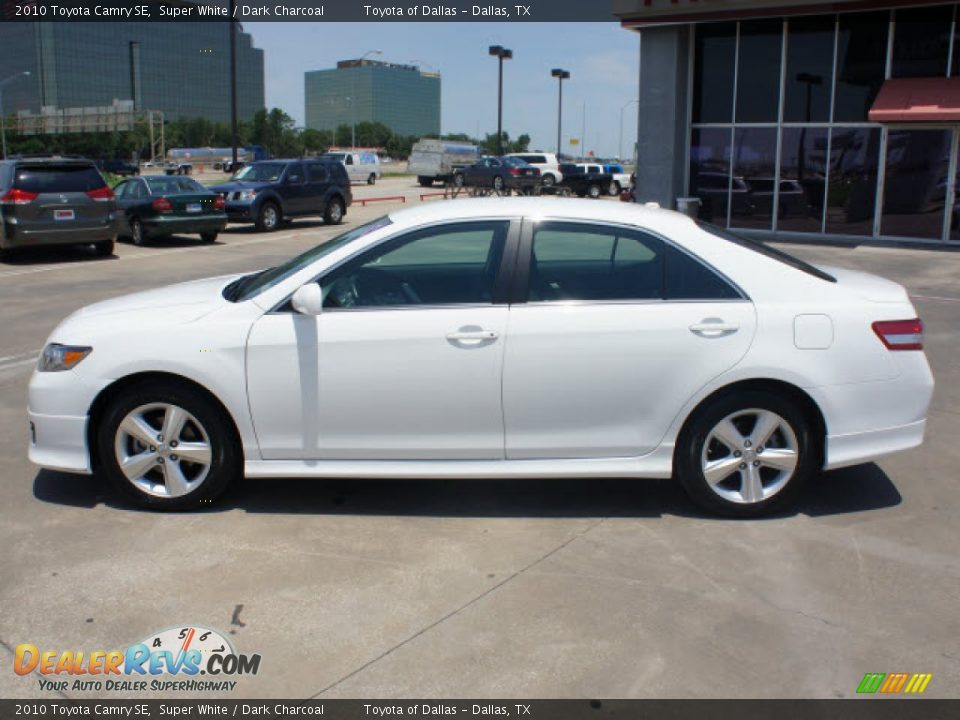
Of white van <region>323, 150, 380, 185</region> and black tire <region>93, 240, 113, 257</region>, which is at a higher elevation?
white van <region>323, 150, 380, 185</region>

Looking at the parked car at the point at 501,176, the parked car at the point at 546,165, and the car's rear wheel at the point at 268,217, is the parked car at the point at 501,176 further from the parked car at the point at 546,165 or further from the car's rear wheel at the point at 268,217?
the car's rear wheel at the point at 268,217

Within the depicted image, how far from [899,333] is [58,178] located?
1462cm

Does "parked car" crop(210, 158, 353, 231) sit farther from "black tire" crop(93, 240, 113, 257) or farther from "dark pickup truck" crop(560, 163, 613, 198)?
"dark pickup truck" crop(560, 163, 613, 198)

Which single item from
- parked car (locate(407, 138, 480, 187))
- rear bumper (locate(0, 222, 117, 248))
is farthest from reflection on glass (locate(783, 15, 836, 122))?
parked car (locate(407, 138, 480, 187))

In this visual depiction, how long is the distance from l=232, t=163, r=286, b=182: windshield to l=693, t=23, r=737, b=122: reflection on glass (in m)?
10.8

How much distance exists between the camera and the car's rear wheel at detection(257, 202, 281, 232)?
2219cm

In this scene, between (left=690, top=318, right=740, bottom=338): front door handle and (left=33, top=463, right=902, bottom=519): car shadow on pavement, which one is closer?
(left=690, top=318, right=740, bottom=338): front door handle

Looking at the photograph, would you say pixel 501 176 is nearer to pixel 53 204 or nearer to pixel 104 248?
pixel 104 248

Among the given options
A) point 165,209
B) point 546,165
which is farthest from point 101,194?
point 546,165

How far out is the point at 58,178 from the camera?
1559 cm

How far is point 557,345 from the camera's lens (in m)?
4.55

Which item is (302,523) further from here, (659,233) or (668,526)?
(659,233)

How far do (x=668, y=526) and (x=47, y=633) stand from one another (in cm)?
285

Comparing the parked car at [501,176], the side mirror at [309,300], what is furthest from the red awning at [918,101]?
the parked car at [501,176]
